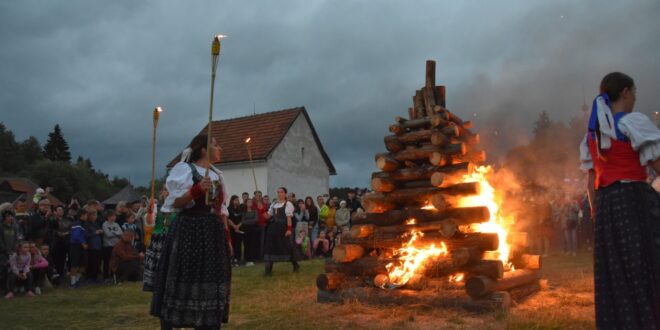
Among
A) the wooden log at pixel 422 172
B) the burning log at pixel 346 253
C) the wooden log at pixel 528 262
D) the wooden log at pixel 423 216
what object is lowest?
the wooden log at pixel 528 262

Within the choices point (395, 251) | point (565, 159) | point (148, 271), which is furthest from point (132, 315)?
point (565, 159)

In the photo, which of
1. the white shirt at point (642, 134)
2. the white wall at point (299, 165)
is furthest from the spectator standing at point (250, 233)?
the white shirt at point (642, 134)

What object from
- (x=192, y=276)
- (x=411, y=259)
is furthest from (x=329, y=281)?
(x=192, y=276)

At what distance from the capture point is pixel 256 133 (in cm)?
3419

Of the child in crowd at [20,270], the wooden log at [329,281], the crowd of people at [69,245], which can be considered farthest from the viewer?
the crowd of people at [69,245]

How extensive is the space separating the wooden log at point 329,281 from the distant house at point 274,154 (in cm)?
2238

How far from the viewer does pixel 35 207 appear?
13648 mm

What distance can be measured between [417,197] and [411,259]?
0.97m

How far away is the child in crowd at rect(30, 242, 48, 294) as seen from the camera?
11477 mm

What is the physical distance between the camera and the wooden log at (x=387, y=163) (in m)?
9.05

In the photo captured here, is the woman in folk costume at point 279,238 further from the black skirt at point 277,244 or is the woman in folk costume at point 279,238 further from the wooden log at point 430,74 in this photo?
the wooden log at point 430,74

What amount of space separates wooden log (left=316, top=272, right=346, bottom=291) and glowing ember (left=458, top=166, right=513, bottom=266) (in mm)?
2238

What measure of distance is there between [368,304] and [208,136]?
4022 millimetres

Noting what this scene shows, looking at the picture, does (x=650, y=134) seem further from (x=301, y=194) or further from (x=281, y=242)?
(x=301, y=194)
